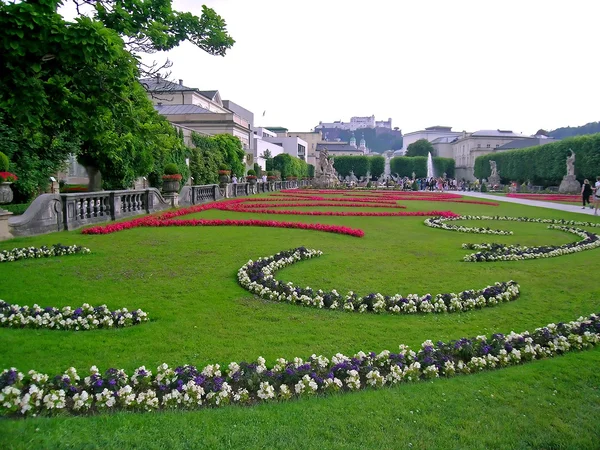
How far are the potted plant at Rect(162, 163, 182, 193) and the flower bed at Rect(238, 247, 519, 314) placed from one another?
14.1 meters


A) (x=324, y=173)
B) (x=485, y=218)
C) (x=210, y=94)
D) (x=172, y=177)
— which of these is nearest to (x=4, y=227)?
(x=172, y=177)

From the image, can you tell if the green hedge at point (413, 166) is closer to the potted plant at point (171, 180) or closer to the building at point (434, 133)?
the building at point (434, 133)

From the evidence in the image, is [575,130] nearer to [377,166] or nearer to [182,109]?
[377,166]

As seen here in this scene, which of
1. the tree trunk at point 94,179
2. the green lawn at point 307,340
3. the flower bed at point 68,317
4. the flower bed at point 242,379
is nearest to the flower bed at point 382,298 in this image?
the green lawn at point 307,340

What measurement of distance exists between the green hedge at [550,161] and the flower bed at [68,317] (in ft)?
158

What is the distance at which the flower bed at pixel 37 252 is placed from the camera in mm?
8547

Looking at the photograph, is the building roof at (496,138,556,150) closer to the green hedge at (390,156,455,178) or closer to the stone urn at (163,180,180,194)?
the green hedge at (390,156,455,178)

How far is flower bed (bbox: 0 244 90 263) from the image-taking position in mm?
8547

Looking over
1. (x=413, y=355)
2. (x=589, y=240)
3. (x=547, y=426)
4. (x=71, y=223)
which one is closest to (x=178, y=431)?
(x=413, y=355)


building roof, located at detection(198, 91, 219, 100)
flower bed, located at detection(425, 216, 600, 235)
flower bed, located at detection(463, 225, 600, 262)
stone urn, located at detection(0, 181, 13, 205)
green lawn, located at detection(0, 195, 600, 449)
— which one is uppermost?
building roof, located at detection(198, 91, 219, 100)

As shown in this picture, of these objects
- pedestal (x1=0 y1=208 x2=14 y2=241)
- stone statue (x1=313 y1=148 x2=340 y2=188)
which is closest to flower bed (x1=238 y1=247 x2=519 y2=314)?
pedestal (x1=0 y1=208 x2=14 y2=241)

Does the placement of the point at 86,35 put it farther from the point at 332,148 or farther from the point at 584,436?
the point at 332,148

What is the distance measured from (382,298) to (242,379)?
2717 mm

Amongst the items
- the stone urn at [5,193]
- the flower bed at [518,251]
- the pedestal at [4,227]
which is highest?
the stone urn at [5,193]
